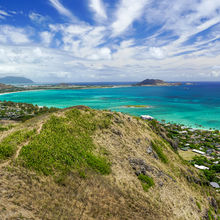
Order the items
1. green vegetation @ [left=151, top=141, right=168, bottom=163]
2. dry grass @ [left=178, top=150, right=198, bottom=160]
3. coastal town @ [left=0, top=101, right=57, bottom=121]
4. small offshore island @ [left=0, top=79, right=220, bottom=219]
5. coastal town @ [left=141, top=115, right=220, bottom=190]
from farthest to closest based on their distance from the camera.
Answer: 1. coastal town @ [left=0, top=101, right=57, bottom=121]
2. dry grass @ [left=178, top=150, right=198, bottom=160]
3. coastal town @ [left=141, top=115, right=220, bottom=190]
4. green vegetation @ [left=151, top=141, right=168, bottom=163]
5. small offshore island @ [left=0, top=79, right=220, bottom=219]

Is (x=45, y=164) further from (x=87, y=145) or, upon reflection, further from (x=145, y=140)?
(x=145, y=140)

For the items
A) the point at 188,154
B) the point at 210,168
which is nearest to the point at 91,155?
the point at 210,168

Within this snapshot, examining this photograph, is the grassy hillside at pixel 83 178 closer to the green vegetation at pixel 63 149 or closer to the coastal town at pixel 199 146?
the green vegetation at pixel 63 149

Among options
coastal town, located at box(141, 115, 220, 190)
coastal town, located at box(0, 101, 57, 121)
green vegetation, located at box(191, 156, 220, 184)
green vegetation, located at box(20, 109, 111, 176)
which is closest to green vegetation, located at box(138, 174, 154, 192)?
green vegetation, located at box(20, 109, 111, 176)

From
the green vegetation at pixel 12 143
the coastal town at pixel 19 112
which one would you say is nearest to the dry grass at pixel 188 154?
the green vegetation at pixel 12 143

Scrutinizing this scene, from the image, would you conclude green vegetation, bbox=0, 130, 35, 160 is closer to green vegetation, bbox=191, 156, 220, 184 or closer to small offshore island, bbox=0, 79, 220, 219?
small offshore island, bbox=0, 79, 220, 219

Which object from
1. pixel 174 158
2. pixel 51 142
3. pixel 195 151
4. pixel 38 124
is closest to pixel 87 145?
pixel 51 142

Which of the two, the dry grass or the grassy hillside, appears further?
the dry grass
